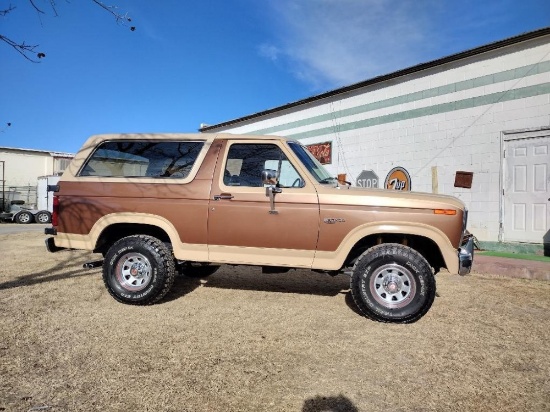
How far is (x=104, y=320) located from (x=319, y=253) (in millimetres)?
2441

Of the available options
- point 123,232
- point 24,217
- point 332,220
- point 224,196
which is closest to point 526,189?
point 332,220

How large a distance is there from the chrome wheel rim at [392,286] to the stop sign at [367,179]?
23.9ft

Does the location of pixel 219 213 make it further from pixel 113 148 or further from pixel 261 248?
pixel 113 148

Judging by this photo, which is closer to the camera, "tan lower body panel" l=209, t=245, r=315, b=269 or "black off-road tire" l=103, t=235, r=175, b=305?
"tan lower body panel" l=209, t=245, r=315, b=269

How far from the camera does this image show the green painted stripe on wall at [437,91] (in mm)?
7715

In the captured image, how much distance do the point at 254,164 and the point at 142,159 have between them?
150 centimetres

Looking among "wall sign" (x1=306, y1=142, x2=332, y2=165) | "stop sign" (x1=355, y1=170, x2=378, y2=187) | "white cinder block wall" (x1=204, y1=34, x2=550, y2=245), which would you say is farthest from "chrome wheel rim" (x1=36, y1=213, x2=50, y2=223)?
"stop sign" (x1=355, y1=170, x2=378, y2=187)

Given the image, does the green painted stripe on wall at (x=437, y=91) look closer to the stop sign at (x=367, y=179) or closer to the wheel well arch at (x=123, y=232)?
the stop sign at (x=367, y=179)

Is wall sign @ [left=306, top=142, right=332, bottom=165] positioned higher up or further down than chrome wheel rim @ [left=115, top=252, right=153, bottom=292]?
higher up

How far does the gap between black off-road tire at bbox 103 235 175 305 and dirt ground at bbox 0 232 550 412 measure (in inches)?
6.9

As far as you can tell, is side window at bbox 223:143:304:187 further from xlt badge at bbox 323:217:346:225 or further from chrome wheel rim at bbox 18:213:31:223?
chrome wheel rim at bbox 18:213:31:223

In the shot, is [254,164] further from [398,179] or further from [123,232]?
[398,179]

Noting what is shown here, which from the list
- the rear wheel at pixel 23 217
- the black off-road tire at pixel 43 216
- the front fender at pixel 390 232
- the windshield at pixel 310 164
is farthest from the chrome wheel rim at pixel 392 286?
the rear wheel at pixel 23 217

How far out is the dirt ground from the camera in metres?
2.27
